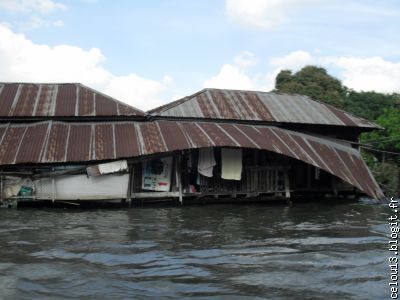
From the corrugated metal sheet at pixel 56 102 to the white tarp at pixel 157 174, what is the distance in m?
1.88

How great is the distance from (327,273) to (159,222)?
5648 mm

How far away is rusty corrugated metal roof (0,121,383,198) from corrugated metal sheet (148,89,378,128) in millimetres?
553

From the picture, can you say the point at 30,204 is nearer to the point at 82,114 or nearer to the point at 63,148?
the point at 63,148

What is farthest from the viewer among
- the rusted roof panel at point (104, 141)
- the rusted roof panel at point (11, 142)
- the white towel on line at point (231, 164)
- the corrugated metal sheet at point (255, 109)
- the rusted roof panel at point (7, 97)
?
the corrugated metal sheet at point (255, 109)

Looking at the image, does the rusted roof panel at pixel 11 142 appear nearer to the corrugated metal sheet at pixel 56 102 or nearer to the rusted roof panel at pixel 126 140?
the corrugated metal sheet at pixel 56 102

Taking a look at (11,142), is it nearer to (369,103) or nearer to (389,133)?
(389,133)

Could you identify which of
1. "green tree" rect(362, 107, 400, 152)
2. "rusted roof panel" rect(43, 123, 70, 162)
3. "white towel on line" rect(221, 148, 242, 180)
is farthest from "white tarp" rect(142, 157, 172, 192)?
"green tree" rect(362, 107, 400, 152)

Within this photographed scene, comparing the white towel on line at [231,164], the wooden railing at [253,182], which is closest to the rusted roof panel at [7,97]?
the wooden railing at [253,182]

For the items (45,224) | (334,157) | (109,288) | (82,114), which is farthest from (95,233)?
(334,157)

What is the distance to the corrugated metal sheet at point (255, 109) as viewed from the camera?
16859mm

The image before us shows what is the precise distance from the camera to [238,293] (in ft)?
20.2

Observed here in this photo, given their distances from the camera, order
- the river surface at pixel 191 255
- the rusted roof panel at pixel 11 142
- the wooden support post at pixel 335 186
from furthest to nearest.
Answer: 1. the wooden support post at pixel 335 186
2. the rusted roof panel at pixel 11 142
3. the river surface at pixel 191 255

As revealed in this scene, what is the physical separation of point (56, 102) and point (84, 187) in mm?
3768

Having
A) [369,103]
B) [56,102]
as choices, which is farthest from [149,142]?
[369,103]
